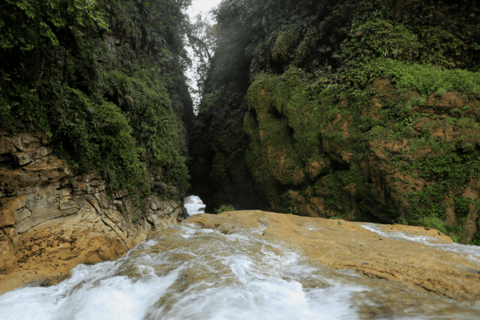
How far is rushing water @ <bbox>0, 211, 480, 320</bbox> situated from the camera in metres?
2.00

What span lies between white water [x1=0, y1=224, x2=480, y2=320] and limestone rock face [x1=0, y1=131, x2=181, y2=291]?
86 cm

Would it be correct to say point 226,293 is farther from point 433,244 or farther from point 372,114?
point 372,114

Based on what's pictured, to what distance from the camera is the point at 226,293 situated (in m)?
2.32

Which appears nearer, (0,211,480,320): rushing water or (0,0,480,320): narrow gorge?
(0,211,480,320): rushing water

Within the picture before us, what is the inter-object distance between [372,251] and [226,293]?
251 centimetres

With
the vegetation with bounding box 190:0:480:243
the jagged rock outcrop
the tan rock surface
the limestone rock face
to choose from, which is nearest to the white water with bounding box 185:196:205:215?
the vegetation with bounding box 190:0:480:243

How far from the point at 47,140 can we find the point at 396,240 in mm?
7505

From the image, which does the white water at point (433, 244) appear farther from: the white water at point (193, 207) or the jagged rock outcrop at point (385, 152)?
the white water at point (193, 207)

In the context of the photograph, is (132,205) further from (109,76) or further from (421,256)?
(421,256)

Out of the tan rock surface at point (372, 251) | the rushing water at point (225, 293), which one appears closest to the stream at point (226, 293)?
the rushing water at point (225, 293)

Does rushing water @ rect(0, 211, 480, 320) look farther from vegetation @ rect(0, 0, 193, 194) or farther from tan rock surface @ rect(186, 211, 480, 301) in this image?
vegetation @ rect(0, 0, 193, 194)

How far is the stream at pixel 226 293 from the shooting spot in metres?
2.00

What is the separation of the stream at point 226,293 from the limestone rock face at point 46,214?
0.84m

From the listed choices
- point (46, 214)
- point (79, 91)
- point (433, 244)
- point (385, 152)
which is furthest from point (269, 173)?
point (46, 214)
